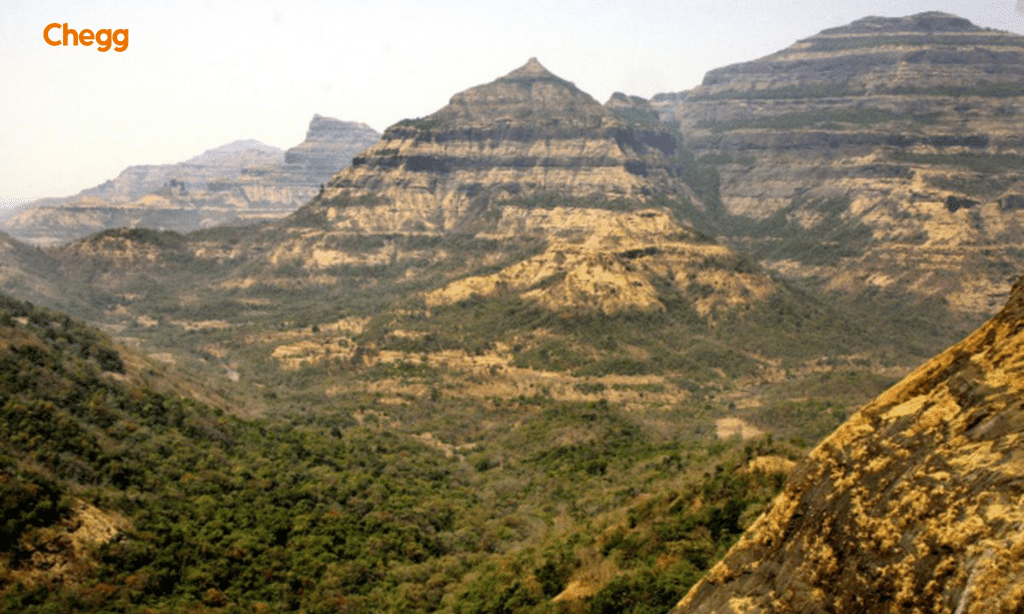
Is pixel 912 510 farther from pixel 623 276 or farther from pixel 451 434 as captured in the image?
pixel 623 276

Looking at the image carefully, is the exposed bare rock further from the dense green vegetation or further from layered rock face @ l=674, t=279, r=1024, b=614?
layered rock face @ l=674, t=279, r=1024, b=614

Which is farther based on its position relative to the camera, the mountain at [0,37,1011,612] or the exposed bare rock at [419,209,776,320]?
the exposed bare rock at [419,209,776,320]

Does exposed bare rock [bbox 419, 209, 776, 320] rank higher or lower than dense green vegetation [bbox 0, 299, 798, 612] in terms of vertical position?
higher

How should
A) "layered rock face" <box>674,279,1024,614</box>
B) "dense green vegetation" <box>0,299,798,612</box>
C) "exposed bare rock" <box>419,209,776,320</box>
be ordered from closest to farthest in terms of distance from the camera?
"layered rock face" <box>674,279,1024,614</box> < "dense green vegetation" <box>0,299,798,612</box> < "exposed bare rock" <box>419,209,776,320</box>

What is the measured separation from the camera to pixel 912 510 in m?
20.0

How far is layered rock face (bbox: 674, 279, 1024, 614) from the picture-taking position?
1778 centimetres

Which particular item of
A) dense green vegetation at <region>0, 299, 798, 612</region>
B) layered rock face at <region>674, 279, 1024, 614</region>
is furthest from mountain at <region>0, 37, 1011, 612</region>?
layered rock face at <region>674, 279, 1024, 614</region>

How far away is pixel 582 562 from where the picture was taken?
48.7 meters

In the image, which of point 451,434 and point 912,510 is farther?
point 451,434

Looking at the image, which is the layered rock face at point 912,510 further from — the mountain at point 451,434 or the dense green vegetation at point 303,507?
the dense green vegetation at point 303,507

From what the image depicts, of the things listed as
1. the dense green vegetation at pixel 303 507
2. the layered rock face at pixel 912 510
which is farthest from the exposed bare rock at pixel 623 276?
the layered rock face at pixel 912 510

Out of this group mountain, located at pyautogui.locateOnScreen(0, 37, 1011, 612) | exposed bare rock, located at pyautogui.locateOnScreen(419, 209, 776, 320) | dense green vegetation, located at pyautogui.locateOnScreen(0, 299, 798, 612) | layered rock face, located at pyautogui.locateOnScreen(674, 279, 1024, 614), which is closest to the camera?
Answer: layered rock face, located at pyautogui.locateOnScreen(674, 279, 1024, 614)

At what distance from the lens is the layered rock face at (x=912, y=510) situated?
1778 cm

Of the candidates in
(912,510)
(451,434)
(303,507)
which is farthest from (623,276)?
(912,510)
